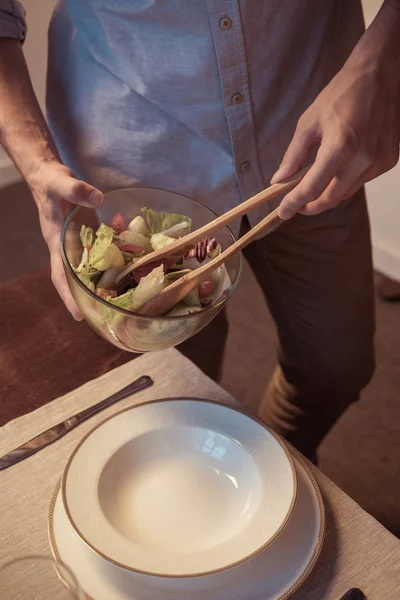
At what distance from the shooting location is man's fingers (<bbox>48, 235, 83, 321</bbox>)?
77 centimetres

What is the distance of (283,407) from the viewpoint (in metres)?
1.22

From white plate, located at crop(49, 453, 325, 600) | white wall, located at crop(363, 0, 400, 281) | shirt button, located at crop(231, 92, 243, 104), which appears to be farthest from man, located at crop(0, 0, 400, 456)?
white wall, located at crop(363, 0, 400, 281)

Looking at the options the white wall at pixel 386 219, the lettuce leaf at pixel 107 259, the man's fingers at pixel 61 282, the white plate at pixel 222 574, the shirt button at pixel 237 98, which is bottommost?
the white wall at pixel 386 219

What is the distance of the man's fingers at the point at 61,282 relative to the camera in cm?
77

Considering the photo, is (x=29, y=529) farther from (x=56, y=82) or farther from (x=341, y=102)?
(x=56, y=82)

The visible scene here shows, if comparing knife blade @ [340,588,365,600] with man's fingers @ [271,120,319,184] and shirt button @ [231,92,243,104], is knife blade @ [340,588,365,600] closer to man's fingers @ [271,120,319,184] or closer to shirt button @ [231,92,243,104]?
man's fingers @ [271,120,319,184]

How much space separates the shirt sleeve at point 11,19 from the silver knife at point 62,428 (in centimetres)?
50

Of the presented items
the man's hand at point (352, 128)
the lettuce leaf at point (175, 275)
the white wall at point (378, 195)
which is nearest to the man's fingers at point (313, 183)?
the man's hand at point (352, 128)

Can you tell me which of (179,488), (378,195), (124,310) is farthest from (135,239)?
(378,195)

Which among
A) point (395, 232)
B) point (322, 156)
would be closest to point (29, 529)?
point (322, 156)

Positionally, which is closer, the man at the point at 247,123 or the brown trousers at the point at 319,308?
the man at the point at 247,123

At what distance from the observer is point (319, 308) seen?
1.08 meters

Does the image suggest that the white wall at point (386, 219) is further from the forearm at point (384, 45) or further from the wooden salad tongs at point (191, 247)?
the wooden salad tongs at point (191, 247)

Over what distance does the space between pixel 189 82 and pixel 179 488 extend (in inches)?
20.0
